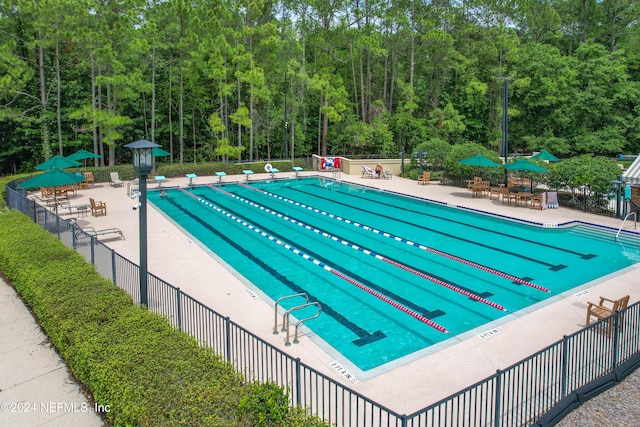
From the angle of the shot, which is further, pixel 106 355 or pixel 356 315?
pixel 356 315

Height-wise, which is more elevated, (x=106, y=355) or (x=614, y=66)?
(x=614, y=66)

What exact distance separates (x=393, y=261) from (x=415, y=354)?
5037mm

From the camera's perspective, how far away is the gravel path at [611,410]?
5.24 metres

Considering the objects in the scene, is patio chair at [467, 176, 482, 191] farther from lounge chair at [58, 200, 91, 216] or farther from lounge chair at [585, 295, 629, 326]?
lounge chair at [58, 200, 91, 216]

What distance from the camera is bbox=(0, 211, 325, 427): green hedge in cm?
457

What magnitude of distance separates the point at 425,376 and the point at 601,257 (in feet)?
28.8

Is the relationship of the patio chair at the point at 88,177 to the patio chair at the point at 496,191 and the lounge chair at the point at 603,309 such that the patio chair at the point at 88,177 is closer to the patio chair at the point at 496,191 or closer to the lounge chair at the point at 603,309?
the patio chair at the point at 496,191

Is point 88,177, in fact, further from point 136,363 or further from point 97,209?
point 136,363

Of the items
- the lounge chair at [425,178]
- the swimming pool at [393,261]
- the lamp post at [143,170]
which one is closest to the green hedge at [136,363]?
the lamp post at [143,170]

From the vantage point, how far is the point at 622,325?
663cm

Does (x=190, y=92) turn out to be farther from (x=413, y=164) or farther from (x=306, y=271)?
(x=306, y=271)

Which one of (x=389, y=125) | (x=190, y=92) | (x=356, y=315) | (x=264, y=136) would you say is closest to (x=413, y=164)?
(x=389, y=125)

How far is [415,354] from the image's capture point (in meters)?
7.30

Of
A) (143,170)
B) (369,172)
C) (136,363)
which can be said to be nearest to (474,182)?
(369,172)
